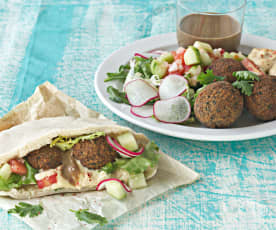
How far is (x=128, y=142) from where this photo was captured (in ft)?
8.95

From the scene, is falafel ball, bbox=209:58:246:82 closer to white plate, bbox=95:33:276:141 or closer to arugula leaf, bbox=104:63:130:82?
white plate, bbox=95:33:276:141

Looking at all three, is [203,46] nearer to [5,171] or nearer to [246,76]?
[246,76]

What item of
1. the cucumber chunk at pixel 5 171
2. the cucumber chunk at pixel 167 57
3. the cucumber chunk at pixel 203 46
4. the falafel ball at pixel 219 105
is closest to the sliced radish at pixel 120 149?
the falafel ball at pixel 219 105

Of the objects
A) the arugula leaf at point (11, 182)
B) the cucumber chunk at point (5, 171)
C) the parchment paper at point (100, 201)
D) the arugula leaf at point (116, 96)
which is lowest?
the parchment paper at point (100, 201)

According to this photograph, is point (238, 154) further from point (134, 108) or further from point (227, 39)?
point (227, 39)

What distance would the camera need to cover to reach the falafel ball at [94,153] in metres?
2.66

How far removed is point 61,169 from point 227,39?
2.15m

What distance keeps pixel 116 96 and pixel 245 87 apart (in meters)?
1.07

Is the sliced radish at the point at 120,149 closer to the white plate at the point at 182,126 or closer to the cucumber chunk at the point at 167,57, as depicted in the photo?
the white plate at the point at 182,126

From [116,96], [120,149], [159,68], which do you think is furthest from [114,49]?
[120,149]

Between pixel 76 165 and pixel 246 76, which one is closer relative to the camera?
pixel 76 165

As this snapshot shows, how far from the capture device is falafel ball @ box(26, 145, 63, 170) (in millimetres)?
2684

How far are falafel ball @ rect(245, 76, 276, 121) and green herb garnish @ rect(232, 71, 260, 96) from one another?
0.04 meters

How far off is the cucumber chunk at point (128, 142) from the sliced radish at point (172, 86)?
0.67 metres
